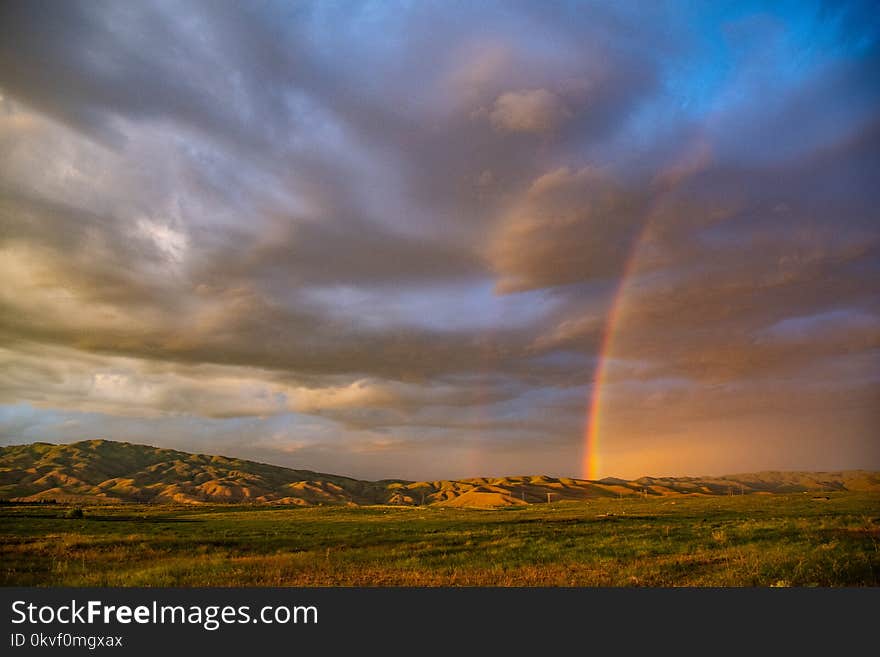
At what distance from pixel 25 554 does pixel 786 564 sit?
40552 millimetres

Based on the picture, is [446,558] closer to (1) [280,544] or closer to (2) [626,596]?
(2) [626,596]

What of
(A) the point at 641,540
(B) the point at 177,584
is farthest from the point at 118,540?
(A) the point at 641,540

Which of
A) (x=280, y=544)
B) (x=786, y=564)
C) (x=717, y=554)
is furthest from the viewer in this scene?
(x=280, y=544)

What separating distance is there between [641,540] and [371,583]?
75.5 feet

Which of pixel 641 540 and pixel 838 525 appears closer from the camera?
pixel 641 540

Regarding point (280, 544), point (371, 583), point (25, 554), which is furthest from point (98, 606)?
point (280, 544)

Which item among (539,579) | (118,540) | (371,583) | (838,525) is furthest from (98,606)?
(838,525)

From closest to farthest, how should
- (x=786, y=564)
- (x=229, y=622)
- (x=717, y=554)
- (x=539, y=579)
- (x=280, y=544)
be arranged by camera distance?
(x=229, y=622) → (x=539, y=579) → (x=786, y=564) → (x=717, y=554) → (x=280, y=544)

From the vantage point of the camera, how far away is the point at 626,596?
57.2ft

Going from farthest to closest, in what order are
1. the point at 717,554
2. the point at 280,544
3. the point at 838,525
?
the point at 838,525 → the point at 280,544 → the point at 717,554

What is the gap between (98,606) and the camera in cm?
1697

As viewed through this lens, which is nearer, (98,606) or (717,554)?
(98,606)

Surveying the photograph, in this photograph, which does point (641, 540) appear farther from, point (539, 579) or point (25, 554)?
point (25, 554)

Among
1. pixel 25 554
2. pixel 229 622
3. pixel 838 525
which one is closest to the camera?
pixel 229 622
